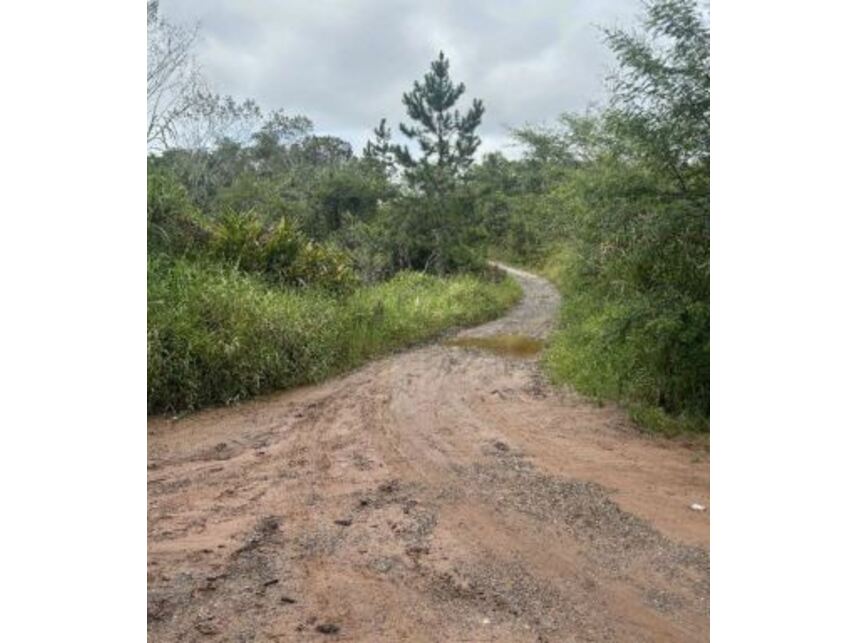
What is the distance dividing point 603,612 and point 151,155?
290 inches

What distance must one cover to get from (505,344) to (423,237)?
358 cm

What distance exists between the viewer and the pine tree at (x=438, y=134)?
8.12 m

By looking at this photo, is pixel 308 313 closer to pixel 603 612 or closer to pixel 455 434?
pixel 455 434

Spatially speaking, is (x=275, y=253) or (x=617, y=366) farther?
(x=275, y=253)

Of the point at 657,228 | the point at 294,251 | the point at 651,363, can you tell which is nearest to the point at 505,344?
the point at 294,251

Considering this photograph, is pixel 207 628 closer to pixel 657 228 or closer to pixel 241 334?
pixel 657 228

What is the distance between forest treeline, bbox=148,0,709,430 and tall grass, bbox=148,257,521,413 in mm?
17

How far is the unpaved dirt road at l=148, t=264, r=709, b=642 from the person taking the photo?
74.0 inches

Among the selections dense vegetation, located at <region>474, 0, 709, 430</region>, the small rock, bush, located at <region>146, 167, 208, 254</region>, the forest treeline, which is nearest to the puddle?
the forest treeline

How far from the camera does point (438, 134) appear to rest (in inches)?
Result: 376

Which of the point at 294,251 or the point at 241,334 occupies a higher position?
the point at 294,251

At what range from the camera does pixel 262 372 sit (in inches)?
188

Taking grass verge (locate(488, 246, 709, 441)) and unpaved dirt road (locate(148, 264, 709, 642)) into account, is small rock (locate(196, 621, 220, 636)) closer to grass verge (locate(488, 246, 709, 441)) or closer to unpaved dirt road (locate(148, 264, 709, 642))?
unpaved dirt road (locate(148, 264, 709, 642))
